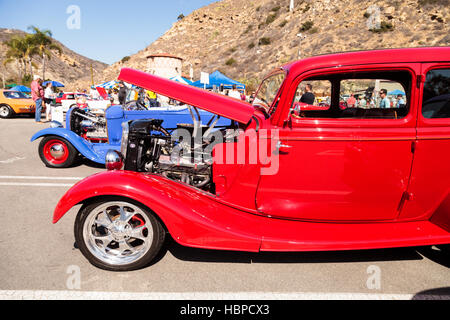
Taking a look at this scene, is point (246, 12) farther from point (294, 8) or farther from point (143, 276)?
point (143, 276)

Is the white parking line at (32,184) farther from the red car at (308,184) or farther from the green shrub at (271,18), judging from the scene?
the green shrub at (271,18)

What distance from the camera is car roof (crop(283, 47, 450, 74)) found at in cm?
240

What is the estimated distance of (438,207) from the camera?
8.31 feet

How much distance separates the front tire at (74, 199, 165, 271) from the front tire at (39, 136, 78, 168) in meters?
3.83

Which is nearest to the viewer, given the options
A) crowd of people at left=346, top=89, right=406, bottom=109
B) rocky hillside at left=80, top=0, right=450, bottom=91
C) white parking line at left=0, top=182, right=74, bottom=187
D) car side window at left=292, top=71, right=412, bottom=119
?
car side window at left=292, top=71, right=412, bottom=119

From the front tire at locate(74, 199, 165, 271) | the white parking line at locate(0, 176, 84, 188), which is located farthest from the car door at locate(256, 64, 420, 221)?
the white parking line at locate(0, 176, 84, 188)

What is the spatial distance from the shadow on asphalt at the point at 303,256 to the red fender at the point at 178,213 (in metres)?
0.41

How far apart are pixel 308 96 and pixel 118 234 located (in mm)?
2309

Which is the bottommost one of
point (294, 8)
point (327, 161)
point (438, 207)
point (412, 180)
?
point (438, 207)

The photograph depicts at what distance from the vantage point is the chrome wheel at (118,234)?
8.14 ft

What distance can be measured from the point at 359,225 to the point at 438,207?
0.69 meters

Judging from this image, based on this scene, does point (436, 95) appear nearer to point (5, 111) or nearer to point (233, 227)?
point (233, 227)

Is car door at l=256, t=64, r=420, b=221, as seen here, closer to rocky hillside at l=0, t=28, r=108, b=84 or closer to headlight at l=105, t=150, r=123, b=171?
headlight at l=105, t=150, r=123, b=171

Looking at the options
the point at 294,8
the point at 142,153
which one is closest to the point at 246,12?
the point at 294,8
